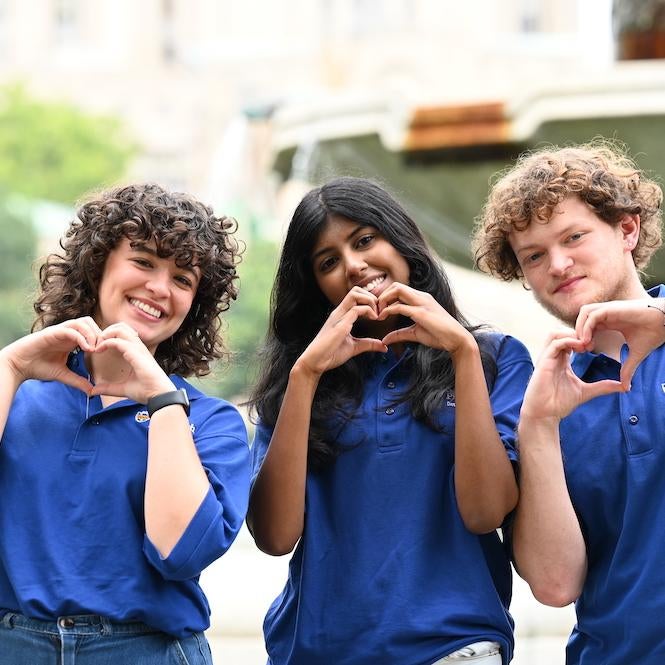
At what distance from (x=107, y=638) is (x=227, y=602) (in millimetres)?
1500

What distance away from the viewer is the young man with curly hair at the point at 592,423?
3.04 metres

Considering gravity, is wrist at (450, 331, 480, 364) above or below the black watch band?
above

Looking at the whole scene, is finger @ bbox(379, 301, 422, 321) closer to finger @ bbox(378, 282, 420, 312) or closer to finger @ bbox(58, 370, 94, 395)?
finger @ bbox(378, 282, 420, 312)

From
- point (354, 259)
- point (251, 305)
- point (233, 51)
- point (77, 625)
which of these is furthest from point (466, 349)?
point (233, 51)

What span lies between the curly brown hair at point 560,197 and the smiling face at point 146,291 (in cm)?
74

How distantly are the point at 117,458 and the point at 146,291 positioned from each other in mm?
409

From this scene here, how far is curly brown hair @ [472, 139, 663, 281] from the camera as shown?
3.31 meters

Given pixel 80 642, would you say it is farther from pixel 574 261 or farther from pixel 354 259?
pixel 574 261

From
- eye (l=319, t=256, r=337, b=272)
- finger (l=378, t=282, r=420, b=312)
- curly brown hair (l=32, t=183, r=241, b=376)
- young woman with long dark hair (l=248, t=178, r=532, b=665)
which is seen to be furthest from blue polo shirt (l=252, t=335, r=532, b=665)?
curly brown hair (l=32, t=183, r=241, b=376)

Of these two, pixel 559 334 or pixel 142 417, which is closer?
pixel 559 334

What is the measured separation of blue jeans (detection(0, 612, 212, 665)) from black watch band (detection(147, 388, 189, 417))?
46 cm

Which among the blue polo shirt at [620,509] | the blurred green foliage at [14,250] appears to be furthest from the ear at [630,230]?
the blurred green foliage at [14,250]

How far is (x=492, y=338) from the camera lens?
3.42 meters

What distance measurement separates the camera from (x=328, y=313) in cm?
359
